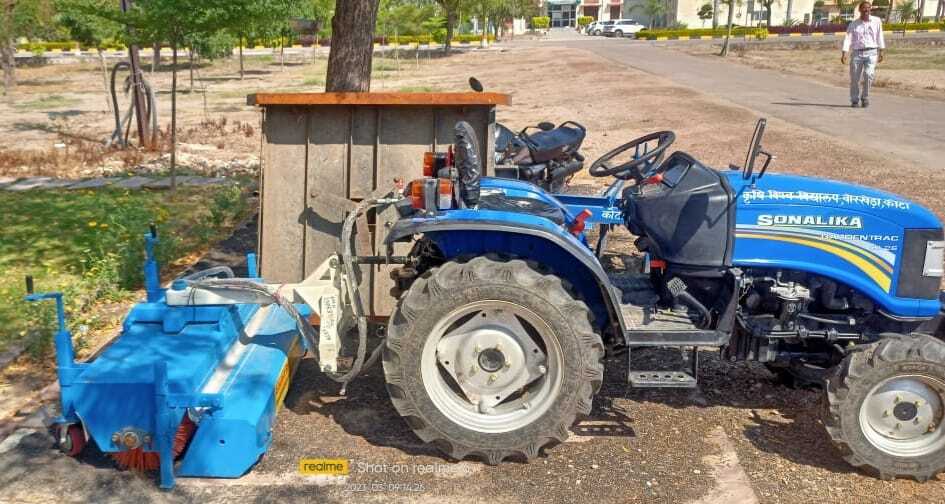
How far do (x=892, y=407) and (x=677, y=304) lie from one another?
3.67ft

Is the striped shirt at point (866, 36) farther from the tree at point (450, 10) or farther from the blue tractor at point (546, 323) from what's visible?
the tree at point (450, 10)

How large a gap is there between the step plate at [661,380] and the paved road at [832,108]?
29.2 feet

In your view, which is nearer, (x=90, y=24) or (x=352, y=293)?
(x=352, y=293)

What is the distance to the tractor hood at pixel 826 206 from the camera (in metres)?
4.03

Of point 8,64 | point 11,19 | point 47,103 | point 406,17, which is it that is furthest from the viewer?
point 406,17

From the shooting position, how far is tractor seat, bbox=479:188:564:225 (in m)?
4.17

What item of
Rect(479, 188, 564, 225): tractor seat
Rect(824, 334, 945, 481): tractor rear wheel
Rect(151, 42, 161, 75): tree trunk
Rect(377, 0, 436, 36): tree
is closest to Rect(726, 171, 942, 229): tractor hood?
Rect(824, 334, 945, 481): tractor rear wheel

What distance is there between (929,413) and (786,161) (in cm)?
839

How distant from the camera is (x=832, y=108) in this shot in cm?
1755

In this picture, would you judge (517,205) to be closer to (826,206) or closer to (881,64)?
(826,206)

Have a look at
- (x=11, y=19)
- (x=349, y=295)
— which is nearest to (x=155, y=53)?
(x=11, y=19)

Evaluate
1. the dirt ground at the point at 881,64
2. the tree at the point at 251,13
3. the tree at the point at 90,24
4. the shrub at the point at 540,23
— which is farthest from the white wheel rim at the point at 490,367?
the shrub at the point at 540,23

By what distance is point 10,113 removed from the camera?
20438 mm

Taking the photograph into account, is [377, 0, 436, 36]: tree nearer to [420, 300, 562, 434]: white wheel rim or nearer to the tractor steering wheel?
the tractor steering wheel
